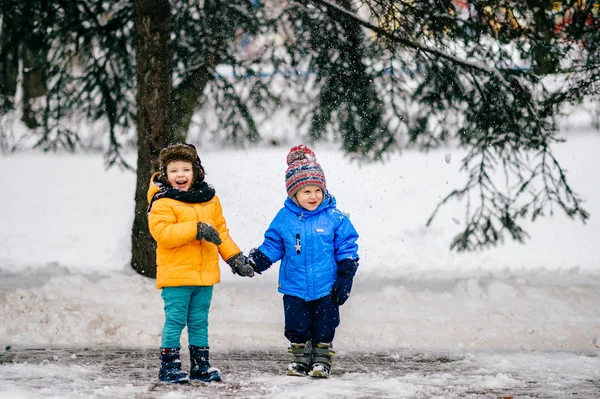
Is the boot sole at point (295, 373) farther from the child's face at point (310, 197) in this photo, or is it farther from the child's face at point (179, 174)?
the child's face at point (179, 174)

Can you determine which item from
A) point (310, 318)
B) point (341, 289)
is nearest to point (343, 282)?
point (341, 289)

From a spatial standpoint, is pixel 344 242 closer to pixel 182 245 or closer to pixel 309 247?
pixel 309 247

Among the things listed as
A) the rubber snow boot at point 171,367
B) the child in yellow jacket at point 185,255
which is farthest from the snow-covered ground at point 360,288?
the child in yellow jacket at point 185,255

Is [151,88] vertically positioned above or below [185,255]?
above

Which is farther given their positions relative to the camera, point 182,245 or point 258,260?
point 258,260

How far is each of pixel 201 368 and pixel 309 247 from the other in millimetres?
1062

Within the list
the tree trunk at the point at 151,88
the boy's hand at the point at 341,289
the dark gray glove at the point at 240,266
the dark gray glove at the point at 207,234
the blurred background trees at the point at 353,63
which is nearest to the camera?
the dark gray glove at the point at 207,234

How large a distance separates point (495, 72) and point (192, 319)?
14.2 feet

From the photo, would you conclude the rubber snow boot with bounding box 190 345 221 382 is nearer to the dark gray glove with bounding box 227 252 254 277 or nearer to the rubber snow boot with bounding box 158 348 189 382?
the rubber snow boot with bounding box 158 348 189 382

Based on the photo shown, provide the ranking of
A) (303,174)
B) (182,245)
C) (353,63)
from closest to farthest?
(182,245), (303,174), (353,63)

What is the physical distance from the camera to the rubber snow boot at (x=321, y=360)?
16.4 feet

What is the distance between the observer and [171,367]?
4.80 metres

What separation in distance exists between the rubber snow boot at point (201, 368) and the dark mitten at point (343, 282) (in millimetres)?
929

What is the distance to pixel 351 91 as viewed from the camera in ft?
28.6
